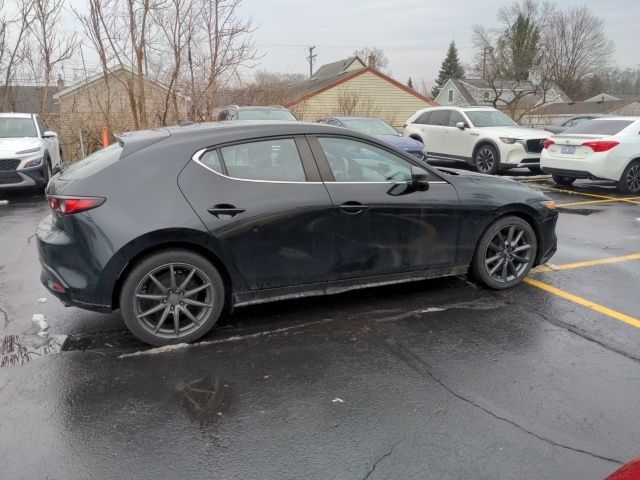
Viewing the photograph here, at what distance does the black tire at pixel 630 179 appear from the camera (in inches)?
410

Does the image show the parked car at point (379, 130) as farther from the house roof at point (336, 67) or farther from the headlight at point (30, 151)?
the house roof at point (336, 67)

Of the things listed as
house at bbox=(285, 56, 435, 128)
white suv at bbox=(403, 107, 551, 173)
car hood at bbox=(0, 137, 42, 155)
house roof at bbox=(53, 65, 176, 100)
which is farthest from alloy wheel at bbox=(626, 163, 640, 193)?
house at bbox=(285, 56, 435, 128)

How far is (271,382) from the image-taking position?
342 cm

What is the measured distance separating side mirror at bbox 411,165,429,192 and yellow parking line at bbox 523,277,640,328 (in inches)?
66.7

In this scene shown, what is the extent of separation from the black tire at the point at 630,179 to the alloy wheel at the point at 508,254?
688 centimetres

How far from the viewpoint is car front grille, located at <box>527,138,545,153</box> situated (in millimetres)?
12500

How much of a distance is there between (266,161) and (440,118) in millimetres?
11827

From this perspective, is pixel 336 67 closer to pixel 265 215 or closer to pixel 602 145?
pixel 602 145


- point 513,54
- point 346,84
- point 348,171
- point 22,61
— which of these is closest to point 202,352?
point 348,171

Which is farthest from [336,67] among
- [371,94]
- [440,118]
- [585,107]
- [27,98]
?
[440,118]

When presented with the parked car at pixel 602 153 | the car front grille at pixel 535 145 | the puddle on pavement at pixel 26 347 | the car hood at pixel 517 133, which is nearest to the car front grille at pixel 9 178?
the puddle on pavement at pixel 26 347

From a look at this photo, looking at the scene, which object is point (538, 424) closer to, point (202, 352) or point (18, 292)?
point (202, 352)

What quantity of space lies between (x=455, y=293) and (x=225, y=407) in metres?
2.68

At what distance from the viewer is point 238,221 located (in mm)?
3895
